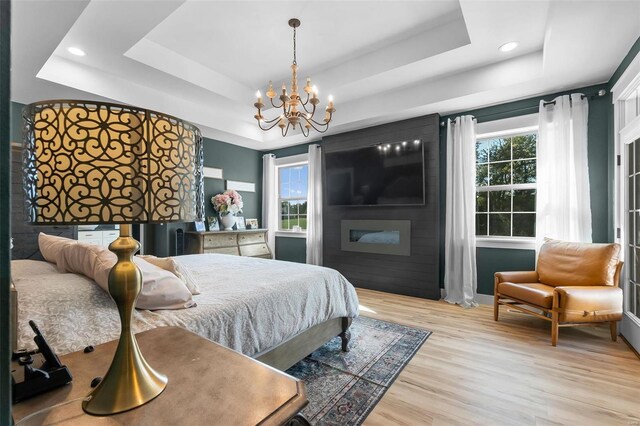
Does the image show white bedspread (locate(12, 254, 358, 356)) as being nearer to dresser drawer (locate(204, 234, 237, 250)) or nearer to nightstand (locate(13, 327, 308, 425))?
nightstand (locate(13, 327, 308, 425))

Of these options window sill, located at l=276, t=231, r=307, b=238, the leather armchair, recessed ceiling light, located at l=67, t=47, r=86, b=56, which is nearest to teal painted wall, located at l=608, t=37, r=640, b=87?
the leather armchair

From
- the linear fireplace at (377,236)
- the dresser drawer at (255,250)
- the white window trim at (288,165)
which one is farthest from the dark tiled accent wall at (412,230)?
the dresser drawer at (255,250)

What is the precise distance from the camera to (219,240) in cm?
463

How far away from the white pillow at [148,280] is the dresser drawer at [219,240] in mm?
2960

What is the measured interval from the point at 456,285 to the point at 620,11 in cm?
293

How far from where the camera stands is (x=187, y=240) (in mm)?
4617

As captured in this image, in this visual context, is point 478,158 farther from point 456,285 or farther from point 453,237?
point 456,285

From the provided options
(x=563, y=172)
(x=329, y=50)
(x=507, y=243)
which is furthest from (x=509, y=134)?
(x=329, y=50)

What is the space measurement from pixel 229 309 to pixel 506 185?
3.71 metres

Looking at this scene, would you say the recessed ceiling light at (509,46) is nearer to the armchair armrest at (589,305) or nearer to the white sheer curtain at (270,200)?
the armchair armrest at (589,305)

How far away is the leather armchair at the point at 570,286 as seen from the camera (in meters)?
2.46

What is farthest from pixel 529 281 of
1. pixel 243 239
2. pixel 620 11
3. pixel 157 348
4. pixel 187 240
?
pixel 187 240

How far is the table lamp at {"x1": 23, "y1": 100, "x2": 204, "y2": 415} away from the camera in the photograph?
559 mm

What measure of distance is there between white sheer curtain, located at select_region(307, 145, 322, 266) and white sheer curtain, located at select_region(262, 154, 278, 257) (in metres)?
0.95
